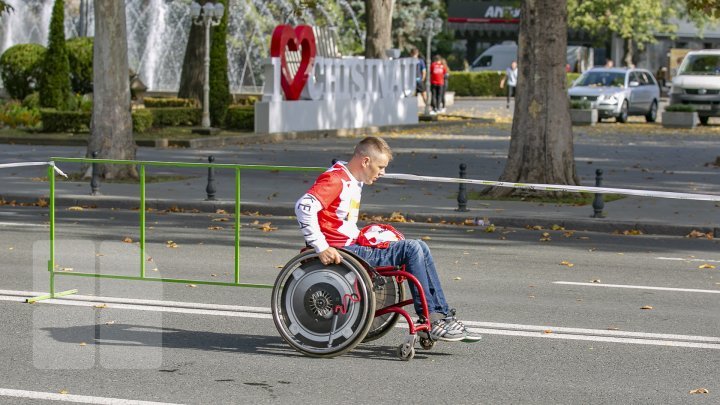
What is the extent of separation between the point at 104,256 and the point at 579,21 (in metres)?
61.5

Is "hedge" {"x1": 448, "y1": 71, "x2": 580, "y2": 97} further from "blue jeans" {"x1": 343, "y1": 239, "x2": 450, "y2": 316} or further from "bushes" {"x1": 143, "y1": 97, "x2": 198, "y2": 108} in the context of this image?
"blue jeans" {"x1": 343, "y1": 239, "x2": 450, "y2": 316}

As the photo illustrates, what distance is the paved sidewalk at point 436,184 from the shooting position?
715 inches

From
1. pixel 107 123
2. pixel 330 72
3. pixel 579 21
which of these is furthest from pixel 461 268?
pixel 579 21

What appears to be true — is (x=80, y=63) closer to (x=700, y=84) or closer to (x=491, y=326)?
(x=700, y=84)

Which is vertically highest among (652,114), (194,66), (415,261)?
(194,66)

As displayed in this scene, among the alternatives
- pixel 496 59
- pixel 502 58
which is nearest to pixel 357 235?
pixel 502 58

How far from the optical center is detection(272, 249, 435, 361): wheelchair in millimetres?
8742

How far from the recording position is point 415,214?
1833 cm

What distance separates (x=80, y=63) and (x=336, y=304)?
3061cm

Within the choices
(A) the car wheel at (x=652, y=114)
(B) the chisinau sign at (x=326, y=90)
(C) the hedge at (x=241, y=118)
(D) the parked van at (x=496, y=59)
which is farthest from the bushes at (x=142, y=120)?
(D) the parked van at (x=496, y=59)

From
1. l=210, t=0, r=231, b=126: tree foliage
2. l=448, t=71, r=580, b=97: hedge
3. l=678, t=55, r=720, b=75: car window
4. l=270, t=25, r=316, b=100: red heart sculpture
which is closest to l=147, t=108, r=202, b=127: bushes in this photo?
l=210, t=0, r=231, b=126: tree foliage

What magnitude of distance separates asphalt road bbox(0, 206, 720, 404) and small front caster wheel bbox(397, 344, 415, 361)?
0.07m

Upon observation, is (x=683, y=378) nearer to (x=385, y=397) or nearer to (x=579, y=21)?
(x=385, y=397)

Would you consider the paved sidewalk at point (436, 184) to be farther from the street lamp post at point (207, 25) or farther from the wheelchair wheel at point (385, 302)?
the wheelchair wheel at point (385, 302)
